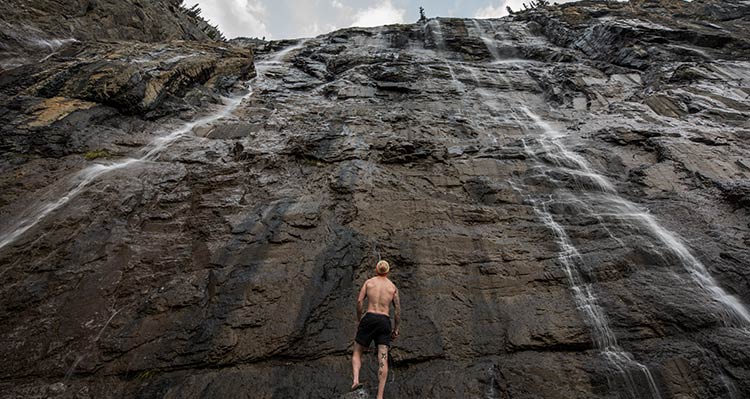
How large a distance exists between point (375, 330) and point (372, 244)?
106 inches

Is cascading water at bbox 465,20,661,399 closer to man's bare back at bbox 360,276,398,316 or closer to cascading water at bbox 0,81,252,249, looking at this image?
man's bare back at bbox 360,276,398,316

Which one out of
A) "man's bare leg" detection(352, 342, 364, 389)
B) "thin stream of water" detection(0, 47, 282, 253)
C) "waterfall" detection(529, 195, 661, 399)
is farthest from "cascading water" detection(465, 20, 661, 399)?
"thin stream of water" detection(0, 47, 282, 253)

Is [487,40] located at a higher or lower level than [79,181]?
higher

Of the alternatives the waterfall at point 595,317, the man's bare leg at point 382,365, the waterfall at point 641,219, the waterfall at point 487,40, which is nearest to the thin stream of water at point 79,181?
the man's bare leg at point 382,365

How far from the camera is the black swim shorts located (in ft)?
15.8

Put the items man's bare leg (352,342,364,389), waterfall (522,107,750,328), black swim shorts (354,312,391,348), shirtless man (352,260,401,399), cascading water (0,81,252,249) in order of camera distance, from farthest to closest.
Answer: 1. cascading water (0,81,252,249)
2. waterfall (522,107,750,328)
3. black swim shorts (354,312,391,348)
4. shirtless man (352,260,401,399)
5. man's bare leg (352,342,364,389)

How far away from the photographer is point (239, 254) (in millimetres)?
7016

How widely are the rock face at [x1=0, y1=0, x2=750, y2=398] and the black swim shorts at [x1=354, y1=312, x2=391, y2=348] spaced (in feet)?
2.66

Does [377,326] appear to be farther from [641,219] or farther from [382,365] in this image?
[641,219]

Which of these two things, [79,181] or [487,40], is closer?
[79,181]

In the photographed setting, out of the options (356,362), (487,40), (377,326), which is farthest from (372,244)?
(487,40)

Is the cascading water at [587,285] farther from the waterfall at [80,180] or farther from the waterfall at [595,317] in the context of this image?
the waterfall at [80,180]

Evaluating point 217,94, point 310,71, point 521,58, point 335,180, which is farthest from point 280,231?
point 521,58

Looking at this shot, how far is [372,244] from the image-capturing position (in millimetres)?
7402
